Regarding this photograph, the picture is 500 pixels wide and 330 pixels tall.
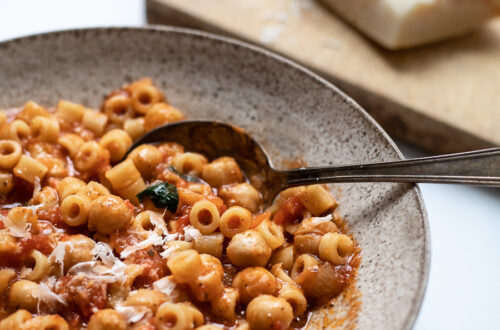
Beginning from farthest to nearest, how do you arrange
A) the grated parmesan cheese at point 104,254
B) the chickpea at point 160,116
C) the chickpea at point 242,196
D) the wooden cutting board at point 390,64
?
1. the wooden cutting board at point 390,64
2. the chickpea at point 160,116
3. the chickpea at point 242,196
4. the grated parmesan cheese at point 104,254

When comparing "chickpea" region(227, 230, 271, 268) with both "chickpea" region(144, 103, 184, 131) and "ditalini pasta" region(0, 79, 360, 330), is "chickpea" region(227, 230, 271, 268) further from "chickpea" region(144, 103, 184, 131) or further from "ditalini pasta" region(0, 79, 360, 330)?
Answer: "chickpea" region(144, 103, 184, 131)

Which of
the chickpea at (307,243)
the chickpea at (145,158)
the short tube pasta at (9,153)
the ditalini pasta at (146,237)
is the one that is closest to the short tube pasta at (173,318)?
the ditalini pasta at (146,237)

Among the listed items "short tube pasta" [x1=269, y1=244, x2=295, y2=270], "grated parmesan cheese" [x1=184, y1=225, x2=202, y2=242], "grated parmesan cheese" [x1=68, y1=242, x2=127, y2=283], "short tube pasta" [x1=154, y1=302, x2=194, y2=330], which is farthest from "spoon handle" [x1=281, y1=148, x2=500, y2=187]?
"grated parmesan cheese" [x1=68, y1=242, x2=127, y2=283]

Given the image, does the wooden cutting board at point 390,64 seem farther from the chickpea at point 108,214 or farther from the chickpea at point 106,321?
the chickpea at point 106,321

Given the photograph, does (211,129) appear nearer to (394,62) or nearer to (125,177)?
(125,177)

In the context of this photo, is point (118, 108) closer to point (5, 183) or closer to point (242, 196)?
point (5, 183)
